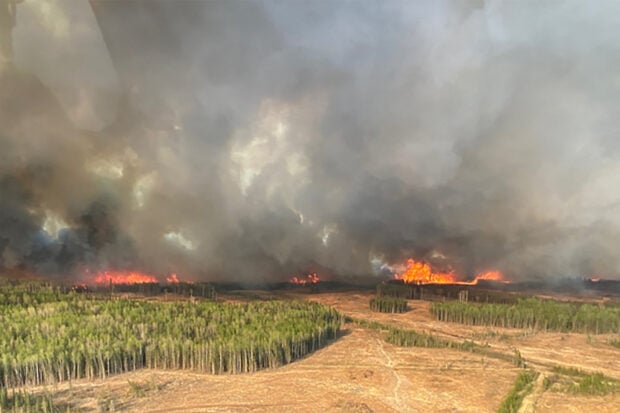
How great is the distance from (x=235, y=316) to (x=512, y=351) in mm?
31410

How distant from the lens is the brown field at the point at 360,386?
32219mm

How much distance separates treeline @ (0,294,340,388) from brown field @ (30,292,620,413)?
140 cm

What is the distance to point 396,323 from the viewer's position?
68438 millimetres

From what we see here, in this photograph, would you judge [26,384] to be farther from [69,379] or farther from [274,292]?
[274,292]

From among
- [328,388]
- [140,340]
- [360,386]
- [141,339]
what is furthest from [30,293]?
[360,386]

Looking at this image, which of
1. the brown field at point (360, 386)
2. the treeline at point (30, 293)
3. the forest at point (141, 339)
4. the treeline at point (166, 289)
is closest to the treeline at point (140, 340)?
the forest at point (141, 339)

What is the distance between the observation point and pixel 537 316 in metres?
68.2

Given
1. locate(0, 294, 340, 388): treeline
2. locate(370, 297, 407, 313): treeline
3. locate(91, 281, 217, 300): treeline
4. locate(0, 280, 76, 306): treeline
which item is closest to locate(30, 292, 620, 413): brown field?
locate(0, 294, 340, 388): treeline

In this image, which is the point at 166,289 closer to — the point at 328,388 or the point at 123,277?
the point at 123,277

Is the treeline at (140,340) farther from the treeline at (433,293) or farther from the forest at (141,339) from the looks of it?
the treeline at (433,293)

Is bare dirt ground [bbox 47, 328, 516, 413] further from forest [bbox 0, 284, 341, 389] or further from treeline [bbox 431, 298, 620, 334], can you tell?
treeline [bbox 431, 298, 620, 334]

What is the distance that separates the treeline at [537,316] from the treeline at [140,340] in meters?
24.4

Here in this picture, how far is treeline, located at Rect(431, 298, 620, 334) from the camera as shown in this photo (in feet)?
218

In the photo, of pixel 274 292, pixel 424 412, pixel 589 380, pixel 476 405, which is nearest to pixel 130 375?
pixel 424 412
